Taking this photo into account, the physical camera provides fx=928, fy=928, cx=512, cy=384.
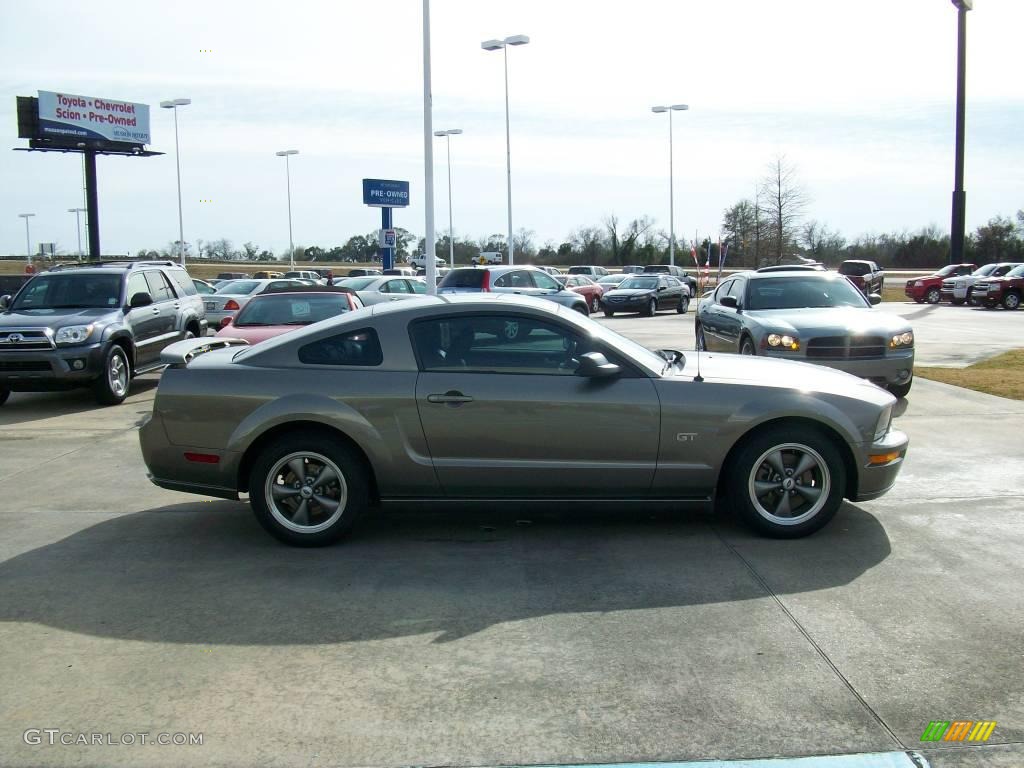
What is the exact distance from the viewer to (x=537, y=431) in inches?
222

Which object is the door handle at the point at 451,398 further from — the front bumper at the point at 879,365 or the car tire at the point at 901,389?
the car tire at the point at 901,389

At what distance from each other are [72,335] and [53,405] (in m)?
1.28

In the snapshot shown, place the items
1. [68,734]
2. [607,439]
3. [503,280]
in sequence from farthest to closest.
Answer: [503,280] < [607,439] < [68,734]

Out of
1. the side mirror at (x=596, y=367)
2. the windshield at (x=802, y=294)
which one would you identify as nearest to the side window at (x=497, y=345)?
the side mirror at (x=596, y=367)

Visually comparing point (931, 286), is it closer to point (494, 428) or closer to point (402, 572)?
point (494, 428)

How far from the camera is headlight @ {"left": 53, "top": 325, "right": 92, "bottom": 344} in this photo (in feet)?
38.2

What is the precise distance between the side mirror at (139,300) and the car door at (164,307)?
0.41 m

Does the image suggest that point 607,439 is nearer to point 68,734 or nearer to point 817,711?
point 817,711

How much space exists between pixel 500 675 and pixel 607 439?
1.99 m

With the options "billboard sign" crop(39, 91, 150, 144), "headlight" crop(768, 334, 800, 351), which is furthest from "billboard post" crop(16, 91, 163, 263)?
"headlight" crop(768, 334, 800, 351)

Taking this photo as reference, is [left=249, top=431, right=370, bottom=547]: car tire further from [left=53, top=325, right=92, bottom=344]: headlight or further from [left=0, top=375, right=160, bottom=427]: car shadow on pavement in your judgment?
[left=53, top=325, right=92, bottom=344]: headlight

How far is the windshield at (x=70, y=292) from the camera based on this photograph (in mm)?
12695

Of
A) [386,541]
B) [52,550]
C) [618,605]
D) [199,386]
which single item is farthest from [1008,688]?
[52,550]

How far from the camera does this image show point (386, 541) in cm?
594
